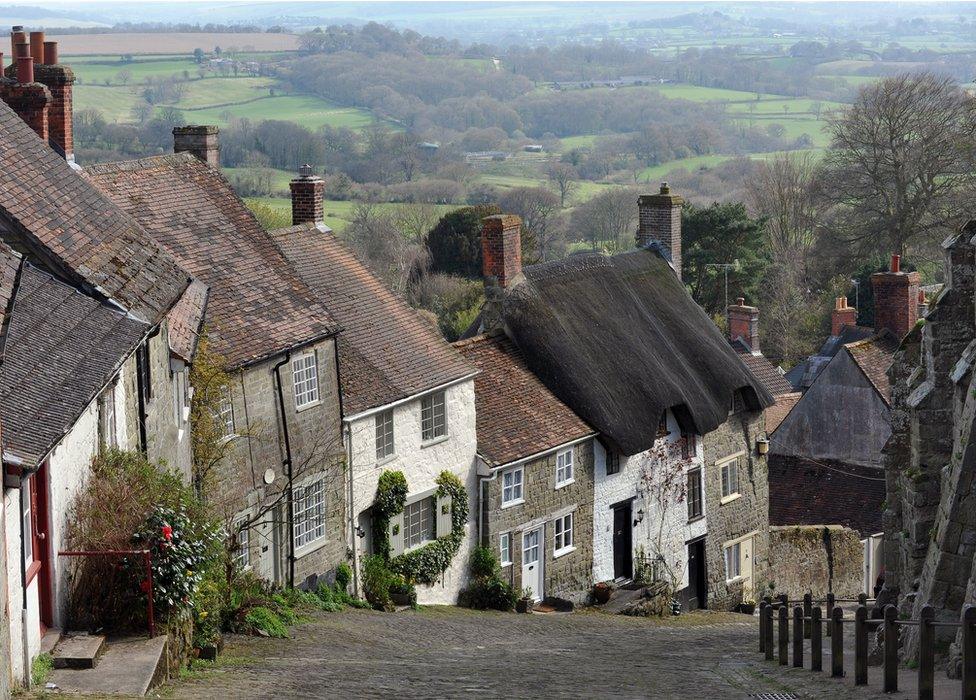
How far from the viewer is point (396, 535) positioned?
2750cm

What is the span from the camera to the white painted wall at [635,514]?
3136 cm

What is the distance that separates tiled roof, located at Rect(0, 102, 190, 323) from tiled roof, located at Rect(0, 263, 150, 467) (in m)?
0.49

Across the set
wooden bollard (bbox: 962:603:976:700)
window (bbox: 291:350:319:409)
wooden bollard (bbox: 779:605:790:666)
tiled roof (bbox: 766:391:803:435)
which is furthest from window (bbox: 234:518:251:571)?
tiled roof (bbox: 766:391:803:435)

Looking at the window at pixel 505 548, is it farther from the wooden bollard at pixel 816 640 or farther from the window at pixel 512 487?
the wooden bollard at pixel 816 640

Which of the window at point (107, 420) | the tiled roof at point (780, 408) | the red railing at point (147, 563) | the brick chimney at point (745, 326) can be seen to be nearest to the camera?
→ the red railing at point (147, 563)

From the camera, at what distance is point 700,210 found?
72.7m

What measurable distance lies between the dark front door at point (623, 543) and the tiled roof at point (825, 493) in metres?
7.85

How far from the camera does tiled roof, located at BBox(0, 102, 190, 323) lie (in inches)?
682

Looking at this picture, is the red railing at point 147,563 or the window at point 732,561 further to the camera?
the window at point 732,561

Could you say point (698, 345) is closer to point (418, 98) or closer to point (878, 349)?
point (878, 349)

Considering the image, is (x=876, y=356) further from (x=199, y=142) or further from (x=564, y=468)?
(x=199, y=142)

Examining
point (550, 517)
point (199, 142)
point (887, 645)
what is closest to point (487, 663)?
point (887, 645)

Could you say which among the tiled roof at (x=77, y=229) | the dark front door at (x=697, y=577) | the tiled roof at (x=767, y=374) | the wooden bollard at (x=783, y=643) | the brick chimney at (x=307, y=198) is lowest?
the dark front door at (x=697, y=577)

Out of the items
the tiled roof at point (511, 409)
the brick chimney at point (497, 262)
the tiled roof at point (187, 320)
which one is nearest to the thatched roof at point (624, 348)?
the brick chimney at point (497, 262)
